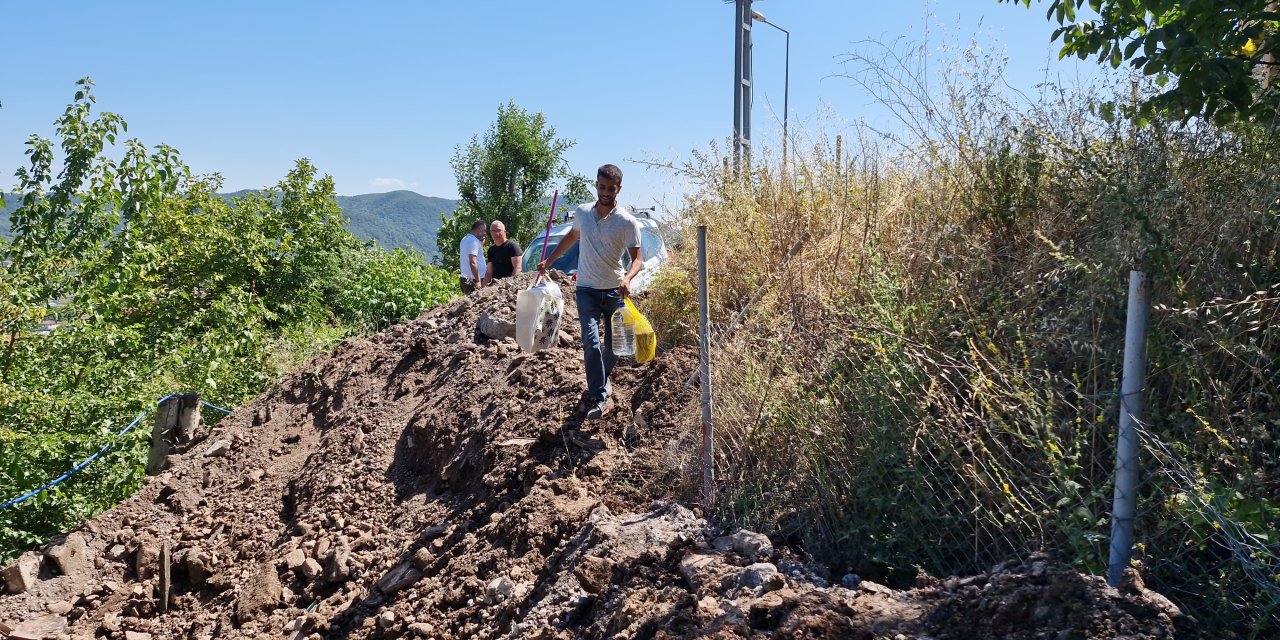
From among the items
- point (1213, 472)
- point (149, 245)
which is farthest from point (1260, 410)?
point (149, 245)

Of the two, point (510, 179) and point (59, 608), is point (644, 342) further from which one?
point (510, 179)

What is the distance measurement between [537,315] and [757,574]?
3.47m

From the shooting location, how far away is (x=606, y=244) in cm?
561

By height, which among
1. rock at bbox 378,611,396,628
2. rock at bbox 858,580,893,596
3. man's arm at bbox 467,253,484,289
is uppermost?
man's arm at bbox 467,253,484,289

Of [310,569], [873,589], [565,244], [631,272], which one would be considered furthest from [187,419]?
[873,589]

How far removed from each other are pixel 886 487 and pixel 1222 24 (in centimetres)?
226

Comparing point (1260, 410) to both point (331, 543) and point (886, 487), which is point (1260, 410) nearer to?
point (886, 487)

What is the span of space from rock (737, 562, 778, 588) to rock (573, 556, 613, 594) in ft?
2.31

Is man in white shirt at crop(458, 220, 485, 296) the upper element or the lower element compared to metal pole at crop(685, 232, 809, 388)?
upper

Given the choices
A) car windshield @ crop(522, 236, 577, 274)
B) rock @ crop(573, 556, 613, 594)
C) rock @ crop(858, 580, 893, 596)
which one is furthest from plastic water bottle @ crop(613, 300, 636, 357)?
car windshield @ crop(522, 236, 577, 274)

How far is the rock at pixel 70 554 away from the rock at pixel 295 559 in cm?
177

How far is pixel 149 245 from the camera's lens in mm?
8391

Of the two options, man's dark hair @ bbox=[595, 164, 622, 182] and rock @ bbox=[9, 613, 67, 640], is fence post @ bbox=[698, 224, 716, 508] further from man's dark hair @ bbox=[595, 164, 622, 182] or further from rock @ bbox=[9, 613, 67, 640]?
rock @ bbox=[9, 613, 67, 640]

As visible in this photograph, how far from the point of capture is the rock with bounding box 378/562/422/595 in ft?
15.6
